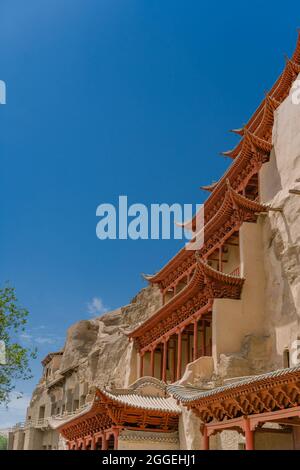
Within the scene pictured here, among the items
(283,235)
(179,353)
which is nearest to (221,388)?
(283,235)

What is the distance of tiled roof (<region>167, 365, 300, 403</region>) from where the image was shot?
11516 mm

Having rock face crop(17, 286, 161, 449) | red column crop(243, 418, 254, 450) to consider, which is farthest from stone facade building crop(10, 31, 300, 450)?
rock face crop(17, 286, 161, 449)

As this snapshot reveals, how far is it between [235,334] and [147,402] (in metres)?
4.11

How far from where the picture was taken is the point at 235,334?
20.3 m

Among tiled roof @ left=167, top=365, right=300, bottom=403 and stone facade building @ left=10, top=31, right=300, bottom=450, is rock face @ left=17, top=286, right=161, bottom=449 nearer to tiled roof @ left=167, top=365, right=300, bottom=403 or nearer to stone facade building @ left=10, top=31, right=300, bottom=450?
stone facade building @ left=10, top=31, right=300, bottom=450

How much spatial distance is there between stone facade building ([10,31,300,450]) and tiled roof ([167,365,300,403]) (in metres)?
0.03

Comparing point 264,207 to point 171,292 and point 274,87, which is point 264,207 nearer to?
point 274,87

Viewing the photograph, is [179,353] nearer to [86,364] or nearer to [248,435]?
[248,435]

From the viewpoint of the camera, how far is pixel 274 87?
89.3ft

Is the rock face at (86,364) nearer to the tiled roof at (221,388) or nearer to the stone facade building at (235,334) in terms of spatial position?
the stone facade building at (235,334)

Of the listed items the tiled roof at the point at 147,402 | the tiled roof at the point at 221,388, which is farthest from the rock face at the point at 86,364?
the tiled roof at the point at 221,388

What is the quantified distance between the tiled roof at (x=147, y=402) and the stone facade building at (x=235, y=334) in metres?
0.05

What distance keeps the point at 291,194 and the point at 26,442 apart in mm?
33399
